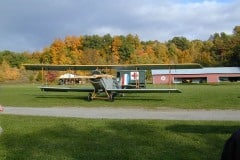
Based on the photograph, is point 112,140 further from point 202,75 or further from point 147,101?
point 202,75

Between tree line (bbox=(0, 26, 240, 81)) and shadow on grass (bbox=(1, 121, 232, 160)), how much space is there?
97.1m

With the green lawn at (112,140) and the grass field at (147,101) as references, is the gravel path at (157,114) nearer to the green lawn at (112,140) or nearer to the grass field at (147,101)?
the grass field at (147,101)

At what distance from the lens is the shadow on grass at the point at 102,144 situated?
26.6ft

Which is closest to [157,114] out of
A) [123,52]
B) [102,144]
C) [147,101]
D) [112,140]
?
[112,140]

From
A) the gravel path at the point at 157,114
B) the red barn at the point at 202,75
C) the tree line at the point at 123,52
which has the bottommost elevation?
the gravel path at the point at 157,114

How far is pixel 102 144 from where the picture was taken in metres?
9.25

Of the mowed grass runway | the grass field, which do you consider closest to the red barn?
the grass field

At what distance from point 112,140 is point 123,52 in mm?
121298

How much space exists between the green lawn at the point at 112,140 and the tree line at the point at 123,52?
316 ft

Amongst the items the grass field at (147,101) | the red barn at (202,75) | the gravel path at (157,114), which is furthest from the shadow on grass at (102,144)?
the red barn at (202,75)

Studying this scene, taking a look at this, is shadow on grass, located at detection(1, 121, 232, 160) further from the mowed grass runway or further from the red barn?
the red barn

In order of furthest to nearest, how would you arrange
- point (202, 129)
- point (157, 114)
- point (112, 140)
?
point (157, 114) < point (202, 129) < point (112, 140)

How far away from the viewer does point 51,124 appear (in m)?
13.1

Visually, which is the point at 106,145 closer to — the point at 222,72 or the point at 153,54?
the point at 222,72
